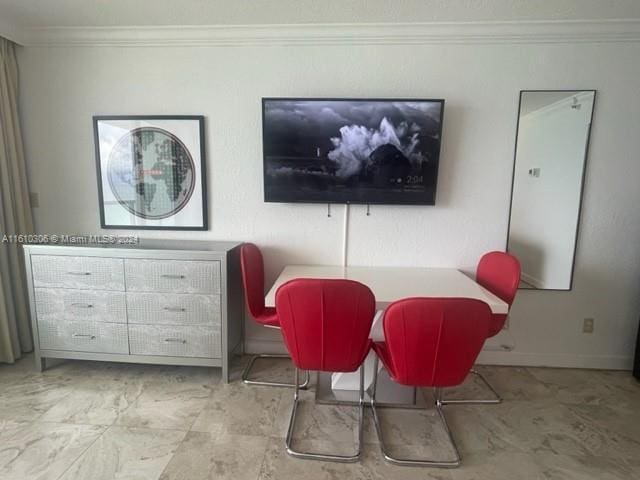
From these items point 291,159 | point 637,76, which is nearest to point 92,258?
point 291,159

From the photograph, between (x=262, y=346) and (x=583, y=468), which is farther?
(x=262, y=346)

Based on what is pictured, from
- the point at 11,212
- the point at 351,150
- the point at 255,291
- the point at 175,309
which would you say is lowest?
the point at 175,309

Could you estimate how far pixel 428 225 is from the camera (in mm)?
2453

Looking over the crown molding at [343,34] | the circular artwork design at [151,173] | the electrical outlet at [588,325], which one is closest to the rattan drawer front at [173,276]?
the circular artwork design at [151,173]

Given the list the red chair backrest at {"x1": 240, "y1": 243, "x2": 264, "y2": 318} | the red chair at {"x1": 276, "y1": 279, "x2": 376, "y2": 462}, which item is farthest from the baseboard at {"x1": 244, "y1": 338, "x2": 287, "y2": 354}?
the red chair at {"x1": 276, "y1": 279, "x2": 376, "y2": 462}

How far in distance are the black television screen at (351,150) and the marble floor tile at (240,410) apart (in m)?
1.33

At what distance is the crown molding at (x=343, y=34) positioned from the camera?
2.19 m

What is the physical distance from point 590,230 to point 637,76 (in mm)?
1071

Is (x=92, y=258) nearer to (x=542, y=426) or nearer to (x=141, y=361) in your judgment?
(x=141, y=361)

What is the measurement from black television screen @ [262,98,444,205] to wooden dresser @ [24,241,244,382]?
2.34 feet

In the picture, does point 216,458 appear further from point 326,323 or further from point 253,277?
point 253,277

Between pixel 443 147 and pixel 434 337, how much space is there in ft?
4.88

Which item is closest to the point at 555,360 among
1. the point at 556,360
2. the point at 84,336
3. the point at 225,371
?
the point at 556,360

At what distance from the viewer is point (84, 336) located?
227 centimetres
